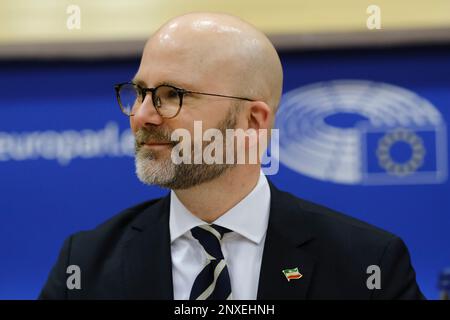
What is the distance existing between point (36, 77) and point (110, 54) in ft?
1.06

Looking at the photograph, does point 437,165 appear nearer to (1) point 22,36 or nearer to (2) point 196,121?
(2) point 196,121

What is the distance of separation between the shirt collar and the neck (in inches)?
0.6

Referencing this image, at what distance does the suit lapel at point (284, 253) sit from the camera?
5.55ft

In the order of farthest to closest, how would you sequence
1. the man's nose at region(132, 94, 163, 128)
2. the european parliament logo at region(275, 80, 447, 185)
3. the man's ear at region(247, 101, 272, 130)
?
the european parliament logo at region(275, 80, 447, 185)
the man's ear at region(247, 101, 272, 130)
the man's nose at region(132, 94, 163, 128)

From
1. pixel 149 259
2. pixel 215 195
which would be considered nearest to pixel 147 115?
pixel 215 195

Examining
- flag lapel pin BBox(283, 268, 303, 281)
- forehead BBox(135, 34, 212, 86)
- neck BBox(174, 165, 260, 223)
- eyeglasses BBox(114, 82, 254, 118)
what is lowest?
flag lapel pin BBox(283, 268, 303, 281)

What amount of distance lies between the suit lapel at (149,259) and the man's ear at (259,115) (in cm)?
33

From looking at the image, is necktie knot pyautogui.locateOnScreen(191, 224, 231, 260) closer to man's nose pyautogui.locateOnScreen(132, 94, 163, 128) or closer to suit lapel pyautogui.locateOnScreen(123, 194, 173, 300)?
suit lapel pyautogui.locateOnScreen(123, 194, 173, 300)

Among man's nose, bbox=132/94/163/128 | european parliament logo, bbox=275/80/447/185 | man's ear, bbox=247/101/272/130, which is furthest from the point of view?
european parliament logo, bbox=275/80/447/185

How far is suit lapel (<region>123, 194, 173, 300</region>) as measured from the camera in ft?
5.63

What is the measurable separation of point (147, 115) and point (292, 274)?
0.54 meters

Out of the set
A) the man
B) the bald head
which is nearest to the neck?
the man

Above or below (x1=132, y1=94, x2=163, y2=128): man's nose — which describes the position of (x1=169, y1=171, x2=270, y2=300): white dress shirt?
below

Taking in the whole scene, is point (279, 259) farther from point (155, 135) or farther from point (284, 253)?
point (155, 135)
